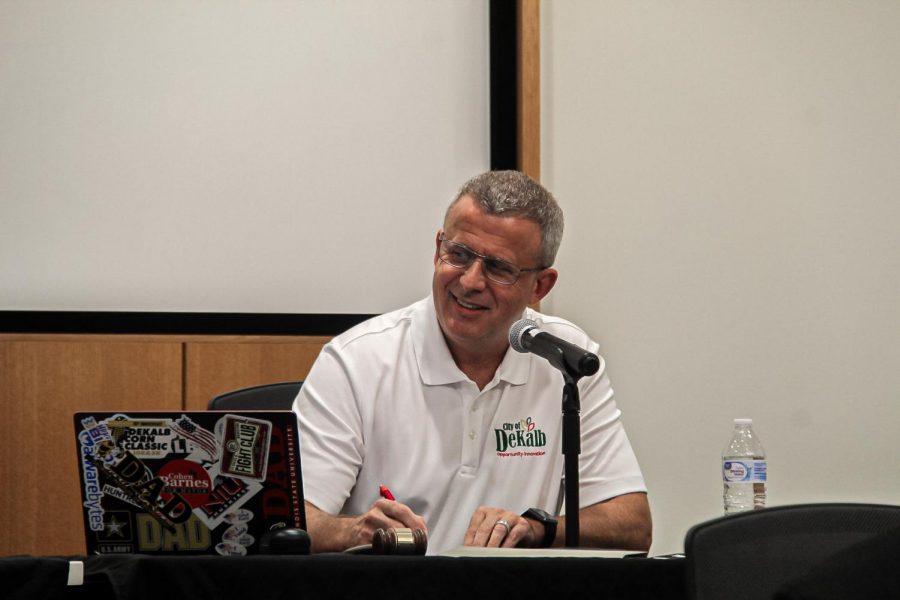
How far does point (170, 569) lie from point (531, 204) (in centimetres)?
113

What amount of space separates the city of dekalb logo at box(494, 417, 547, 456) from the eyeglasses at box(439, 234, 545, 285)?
293mm

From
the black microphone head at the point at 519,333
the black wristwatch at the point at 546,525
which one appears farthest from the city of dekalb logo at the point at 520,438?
the black microphone head at the point at 519,333

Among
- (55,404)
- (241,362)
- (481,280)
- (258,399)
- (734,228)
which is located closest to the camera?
(481,280)

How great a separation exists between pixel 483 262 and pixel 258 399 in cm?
60

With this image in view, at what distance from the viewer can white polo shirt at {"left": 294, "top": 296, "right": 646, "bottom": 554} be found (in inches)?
77.8

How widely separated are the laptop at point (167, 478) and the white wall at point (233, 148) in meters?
1.78

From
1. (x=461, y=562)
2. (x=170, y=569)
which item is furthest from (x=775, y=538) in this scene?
(x=170, y=569)

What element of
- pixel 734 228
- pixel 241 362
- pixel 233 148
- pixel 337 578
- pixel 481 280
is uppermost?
pixel 233 148

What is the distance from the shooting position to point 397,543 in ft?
4.26

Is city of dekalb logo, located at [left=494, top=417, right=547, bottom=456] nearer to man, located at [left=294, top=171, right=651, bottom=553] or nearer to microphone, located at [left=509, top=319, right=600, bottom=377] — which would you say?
man, located at [left=294, top=171, right=651, bottom=553]

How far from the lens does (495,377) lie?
82.2 inches

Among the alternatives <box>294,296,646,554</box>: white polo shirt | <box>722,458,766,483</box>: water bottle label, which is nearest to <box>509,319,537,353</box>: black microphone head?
<box>294,296,646,554</box>: white polo shirt

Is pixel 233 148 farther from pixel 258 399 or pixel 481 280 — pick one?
pixel 481 280

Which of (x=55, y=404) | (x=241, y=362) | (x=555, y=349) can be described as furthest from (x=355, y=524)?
(x=55, y=404)
